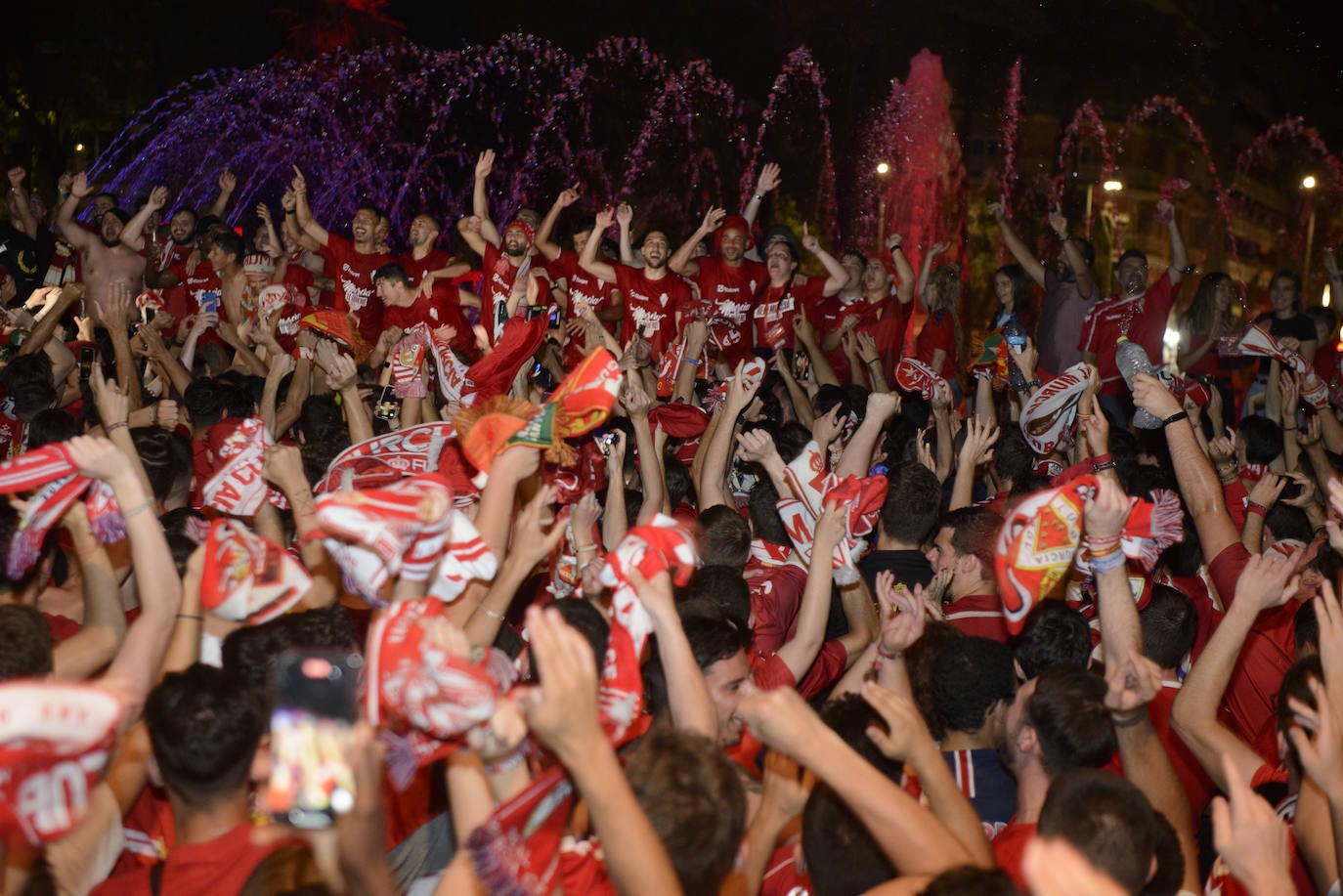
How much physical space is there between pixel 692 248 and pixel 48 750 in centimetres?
831

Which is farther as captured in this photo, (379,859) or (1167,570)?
(1167,570)

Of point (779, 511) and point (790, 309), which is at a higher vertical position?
point (779, 511)

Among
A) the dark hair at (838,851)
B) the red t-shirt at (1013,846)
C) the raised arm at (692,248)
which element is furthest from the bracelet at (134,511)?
the raised arm at (692,248)

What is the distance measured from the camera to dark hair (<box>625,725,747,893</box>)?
2.24 metres

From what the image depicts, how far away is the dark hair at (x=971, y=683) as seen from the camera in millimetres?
3295

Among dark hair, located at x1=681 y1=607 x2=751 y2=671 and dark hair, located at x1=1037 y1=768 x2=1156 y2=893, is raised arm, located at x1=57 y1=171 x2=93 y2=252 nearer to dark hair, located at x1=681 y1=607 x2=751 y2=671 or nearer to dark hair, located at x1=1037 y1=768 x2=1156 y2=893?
dark hair, located at x1=681 y1=607 x2=751 y2=671

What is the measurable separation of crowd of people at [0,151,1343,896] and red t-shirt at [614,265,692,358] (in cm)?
331

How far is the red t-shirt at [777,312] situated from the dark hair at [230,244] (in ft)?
13.5

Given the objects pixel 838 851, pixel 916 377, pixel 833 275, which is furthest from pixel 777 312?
pixel 838 851

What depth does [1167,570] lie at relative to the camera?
5.19 metres

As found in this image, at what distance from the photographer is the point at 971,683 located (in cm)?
329

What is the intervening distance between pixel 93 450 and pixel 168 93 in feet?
66.8

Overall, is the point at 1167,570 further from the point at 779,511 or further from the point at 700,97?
the point at 700,97

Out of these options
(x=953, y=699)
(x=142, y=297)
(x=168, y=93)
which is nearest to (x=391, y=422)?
(x=142, y=297)
